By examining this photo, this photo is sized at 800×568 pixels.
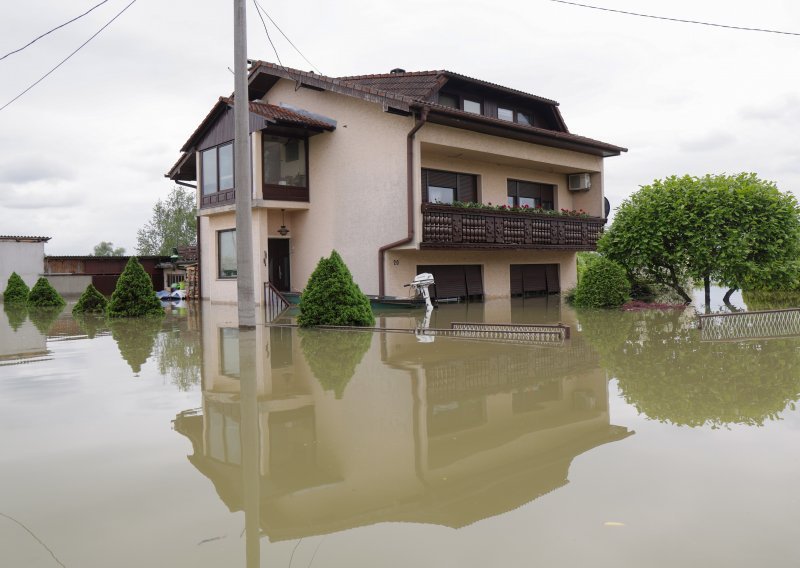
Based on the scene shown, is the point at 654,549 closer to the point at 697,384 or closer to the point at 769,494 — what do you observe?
the point at 769,494

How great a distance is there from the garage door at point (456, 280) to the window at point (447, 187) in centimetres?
211

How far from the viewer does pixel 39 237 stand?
105 ft

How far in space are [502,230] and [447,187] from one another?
8.14 ft

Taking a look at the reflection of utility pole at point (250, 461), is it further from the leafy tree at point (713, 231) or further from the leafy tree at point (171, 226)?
the leafy tree at point (171, 226)

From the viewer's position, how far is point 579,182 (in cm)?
2406

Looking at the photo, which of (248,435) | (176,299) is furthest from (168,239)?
(248,435)

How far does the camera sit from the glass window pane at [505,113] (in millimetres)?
22219

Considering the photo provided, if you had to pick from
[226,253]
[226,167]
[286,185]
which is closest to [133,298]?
[226,253]

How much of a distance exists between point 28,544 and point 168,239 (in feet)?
180

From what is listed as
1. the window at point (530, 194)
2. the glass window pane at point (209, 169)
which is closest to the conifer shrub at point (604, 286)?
the window at point (530, 194)

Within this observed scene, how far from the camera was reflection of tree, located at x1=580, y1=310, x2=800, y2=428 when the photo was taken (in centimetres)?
579

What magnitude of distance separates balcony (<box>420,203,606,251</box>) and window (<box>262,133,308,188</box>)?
16.9 feet

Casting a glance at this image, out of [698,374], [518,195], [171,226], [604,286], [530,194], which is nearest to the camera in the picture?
[698,374]

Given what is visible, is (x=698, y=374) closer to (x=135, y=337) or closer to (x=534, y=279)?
(x=135, y=337)
